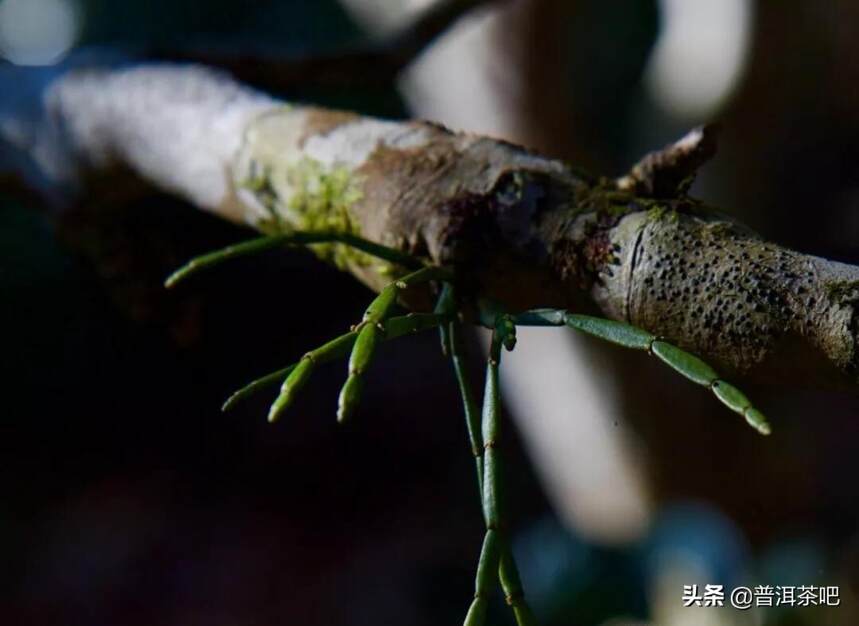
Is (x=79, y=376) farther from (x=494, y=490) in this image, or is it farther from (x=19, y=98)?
(x=494, y=490)

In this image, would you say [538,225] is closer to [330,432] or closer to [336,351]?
[336,351]

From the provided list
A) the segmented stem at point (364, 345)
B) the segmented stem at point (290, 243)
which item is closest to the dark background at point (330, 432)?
the segmented stem at point (290, 243)

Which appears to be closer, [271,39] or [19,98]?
[19,98]

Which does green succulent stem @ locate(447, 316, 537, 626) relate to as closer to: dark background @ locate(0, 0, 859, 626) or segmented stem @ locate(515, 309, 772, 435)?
segmented stem @ locate(515, 309, 772, 435)

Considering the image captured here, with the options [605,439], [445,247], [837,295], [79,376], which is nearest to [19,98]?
[445,247]

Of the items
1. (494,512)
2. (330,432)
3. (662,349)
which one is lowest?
(330,432)

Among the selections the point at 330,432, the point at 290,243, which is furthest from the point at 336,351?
the point at 330,432
